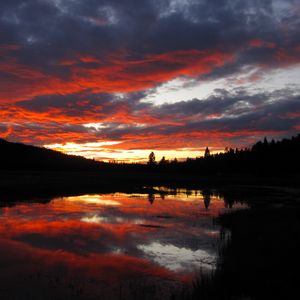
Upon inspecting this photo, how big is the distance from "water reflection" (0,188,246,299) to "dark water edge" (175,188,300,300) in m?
1.35

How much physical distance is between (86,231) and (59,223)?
4.23 metres

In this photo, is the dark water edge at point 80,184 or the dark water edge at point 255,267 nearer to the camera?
the dark water edge at point 255,267

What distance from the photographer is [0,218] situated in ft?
104

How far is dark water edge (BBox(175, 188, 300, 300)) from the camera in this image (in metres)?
13.9

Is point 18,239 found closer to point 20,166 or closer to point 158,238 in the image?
point 158,238

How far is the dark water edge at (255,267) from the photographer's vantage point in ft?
45.7

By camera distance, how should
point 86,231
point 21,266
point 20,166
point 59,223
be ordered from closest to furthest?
1. point 21,266
2. point 86,231
3. point 59,223
4. point 20,166

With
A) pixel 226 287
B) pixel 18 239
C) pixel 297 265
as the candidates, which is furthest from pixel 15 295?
pixel 297 265

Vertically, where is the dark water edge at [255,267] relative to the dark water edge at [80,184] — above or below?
below

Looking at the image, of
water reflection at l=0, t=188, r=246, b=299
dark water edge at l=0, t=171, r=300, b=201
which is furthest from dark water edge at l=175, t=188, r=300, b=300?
dark water edge at l=0, t=171, r=300, b=201

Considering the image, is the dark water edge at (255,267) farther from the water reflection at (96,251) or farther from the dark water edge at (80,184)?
the dark water edge at (80,184)

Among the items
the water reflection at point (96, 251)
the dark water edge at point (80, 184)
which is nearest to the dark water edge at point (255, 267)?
the water reflection at point (96, 251)

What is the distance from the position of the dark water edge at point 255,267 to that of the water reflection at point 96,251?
135 centimetres

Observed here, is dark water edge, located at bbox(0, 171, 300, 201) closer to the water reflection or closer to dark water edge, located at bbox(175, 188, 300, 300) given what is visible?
the water reflection
